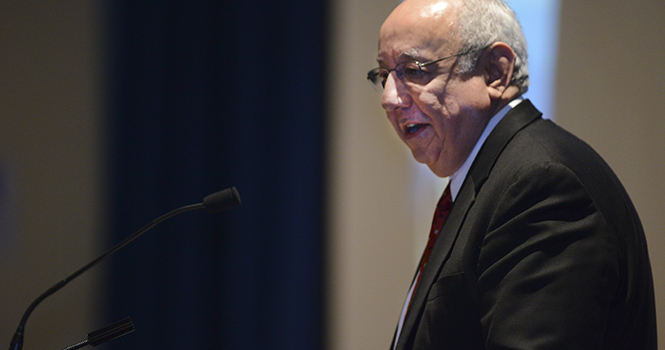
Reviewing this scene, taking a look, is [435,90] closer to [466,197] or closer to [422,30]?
[422,30]

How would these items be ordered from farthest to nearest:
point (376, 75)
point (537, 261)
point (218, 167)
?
point (218, 167) < point (376, 75) < point (537, 261)

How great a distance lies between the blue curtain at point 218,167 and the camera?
2.26 metres

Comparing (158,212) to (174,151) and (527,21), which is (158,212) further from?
(527,21)

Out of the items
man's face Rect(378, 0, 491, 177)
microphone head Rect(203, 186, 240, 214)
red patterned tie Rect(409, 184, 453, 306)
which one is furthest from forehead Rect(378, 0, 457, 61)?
microphone head Rect(203, 186, 240, 214)

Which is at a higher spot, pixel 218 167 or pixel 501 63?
pixel 501 63

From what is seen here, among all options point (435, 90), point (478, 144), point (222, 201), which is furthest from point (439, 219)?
point (222, 201)

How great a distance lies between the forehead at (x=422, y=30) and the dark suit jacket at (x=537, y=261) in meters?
0.25

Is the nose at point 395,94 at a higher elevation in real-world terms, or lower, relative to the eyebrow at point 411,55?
lower

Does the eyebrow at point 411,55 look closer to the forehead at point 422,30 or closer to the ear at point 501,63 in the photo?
the forehead at point 422,30

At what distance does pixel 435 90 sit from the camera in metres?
1.15

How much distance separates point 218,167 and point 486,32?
1496 mm

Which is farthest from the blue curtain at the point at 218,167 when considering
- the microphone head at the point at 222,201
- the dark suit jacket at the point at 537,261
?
the dark suit jacket at the point at 537,261

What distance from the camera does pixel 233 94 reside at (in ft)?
7.64

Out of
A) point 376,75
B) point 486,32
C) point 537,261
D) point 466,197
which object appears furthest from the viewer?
point 376,75
